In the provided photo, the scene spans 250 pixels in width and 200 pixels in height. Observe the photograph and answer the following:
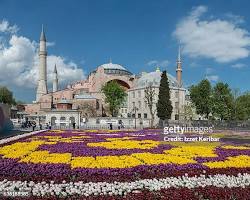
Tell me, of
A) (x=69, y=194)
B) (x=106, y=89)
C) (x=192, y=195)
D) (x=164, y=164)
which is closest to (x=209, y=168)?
(x=164, y=164)

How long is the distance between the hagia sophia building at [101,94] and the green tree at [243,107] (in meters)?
15.0

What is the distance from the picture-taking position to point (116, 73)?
10319 centimetres

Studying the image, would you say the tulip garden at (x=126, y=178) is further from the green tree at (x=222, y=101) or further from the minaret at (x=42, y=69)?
the minaret at (x=42, y=69)

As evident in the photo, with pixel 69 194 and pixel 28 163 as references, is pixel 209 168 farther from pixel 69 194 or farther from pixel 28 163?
pixel 28 163

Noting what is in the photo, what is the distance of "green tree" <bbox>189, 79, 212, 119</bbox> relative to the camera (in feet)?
221

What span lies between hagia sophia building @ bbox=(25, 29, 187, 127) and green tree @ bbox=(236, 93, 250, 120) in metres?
15.0

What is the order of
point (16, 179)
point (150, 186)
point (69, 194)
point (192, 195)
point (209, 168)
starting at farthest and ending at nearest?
1. point (209, 168)
2. point (16, 179)
3. point (150, 186)
4. point (69, 194)
5. point (192, 195)

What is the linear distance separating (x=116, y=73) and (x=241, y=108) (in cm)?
4380

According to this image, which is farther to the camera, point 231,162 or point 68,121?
point 68,121

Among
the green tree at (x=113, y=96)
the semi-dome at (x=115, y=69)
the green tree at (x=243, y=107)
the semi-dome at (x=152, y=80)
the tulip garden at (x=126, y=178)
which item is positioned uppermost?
the semi-dome at (x=115, y=69)

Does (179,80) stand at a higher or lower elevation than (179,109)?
higher

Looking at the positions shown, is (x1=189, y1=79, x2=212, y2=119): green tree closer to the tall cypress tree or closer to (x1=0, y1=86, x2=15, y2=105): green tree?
the tall cypress tree

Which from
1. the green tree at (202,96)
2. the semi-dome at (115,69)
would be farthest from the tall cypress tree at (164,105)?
the semi-dome at (115,69)

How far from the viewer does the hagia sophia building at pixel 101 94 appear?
273 ft
